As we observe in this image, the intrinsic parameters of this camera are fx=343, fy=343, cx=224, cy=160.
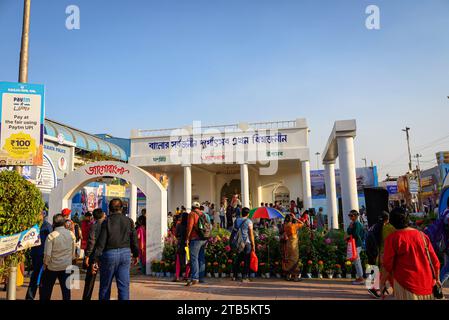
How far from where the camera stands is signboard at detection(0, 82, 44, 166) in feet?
20.0

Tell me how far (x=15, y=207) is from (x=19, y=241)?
0.52 m

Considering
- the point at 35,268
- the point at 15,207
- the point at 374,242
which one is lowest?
the point at 35,268

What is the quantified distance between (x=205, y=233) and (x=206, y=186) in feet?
52.9

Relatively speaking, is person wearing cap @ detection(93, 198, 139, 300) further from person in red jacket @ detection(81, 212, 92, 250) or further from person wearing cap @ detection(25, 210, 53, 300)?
person in red jacket @ detection(81, 212, 92, 250)

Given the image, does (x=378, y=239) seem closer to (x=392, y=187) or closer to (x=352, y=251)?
(x=352, y=251)

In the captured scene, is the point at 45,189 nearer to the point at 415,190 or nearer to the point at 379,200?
the point at 379,200

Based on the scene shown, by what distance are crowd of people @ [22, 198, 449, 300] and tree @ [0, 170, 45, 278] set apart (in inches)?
18.9

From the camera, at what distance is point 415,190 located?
2266cm

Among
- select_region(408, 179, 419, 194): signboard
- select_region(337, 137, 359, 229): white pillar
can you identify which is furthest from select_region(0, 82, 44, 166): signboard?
select_region(408, 179, 419, 194): signboard

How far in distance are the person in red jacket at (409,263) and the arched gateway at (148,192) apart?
636 centimetres

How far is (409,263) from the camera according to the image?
3.79m

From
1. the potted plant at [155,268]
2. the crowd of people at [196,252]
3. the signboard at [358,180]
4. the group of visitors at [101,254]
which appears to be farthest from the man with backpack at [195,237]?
the signboard at [358,180]

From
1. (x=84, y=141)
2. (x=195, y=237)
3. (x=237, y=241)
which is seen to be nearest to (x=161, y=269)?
(x=195, y=237)

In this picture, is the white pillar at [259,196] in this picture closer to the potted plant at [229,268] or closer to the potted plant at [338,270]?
the potted plant at [229,268]
